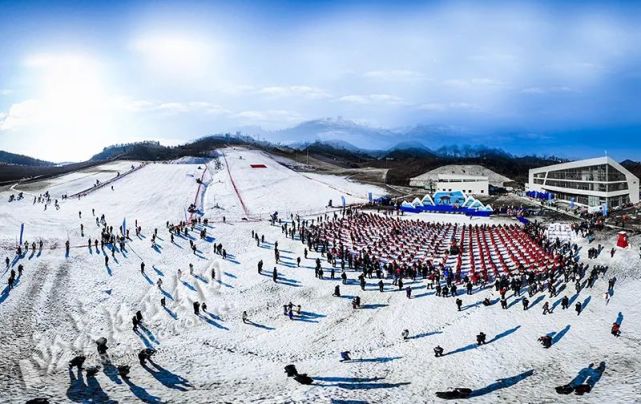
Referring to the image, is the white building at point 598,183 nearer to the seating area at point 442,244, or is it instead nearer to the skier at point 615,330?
the seating area at point 442,244

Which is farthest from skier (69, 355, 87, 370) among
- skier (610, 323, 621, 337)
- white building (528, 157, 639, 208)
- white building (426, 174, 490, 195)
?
white building (426, 174, 490, 195)

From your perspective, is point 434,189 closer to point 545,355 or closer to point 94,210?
point 94,210

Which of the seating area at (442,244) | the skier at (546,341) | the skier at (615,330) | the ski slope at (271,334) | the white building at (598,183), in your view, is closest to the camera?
the ski slope at (271,334)

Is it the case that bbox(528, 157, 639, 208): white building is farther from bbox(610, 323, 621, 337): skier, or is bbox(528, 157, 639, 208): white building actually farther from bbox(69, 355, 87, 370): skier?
bbox(69, 355, 87, 370): skier

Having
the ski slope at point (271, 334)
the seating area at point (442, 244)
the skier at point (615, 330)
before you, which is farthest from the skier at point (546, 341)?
the seating area at point (442, 244)

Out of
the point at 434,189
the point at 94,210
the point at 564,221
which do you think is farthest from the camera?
the point at 434,189

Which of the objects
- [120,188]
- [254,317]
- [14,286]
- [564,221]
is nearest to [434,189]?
[564,221]
